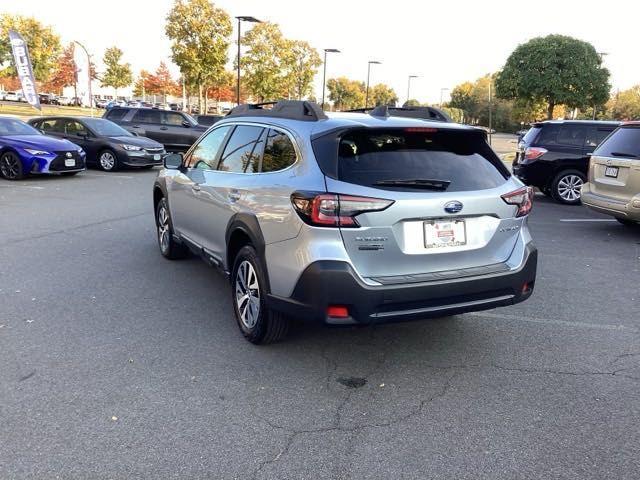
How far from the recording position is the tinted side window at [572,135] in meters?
11.8

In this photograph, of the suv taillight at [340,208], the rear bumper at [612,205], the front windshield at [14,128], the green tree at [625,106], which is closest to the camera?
the suv taillight at [340,208]

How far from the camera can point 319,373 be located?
3.69m

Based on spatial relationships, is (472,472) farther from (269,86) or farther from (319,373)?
(269,86)

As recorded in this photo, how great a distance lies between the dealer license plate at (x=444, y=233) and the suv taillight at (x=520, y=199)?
0.45 meters

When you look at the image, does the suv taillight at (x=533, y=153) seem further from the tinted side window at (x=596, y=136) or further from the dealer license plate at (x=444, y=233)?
the dealer license plate at (x=444, y=233)

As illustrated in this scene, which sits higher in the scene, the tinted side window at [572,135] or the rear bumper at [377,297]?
the tinted side window at [572,135]

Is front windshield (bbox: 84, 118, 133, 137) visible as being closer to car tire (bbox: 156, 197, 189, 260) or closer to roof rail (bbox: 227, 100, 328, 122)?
car tire (bbox: 156, 197, 189, 260)

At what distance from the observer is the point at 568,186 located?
11859 mm

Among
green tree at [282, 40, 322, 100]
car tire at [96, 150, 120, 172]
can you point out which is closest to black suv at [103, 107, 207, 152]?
car tire at [96, 150, 120, 172]

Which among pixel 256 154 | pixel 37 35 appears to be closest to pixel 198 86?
pixel 37 35

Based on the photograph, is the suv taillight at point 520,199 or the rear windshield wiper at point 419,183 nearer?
the rear windshield wiper at point 419,183

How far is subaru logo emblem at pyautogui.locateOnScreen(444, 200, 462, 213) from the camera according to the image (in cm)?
345

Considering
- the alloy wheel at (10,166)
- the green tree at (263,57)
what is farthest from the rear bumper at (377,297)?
the green tree at (263,57)

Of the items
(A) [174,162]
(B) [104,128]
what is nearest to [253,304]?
(A) [174,162]
